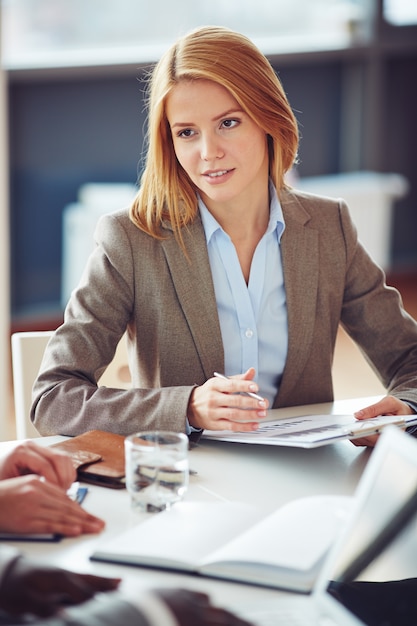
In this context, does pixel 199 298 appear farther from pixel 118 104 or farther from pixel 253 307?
pixel 118 104

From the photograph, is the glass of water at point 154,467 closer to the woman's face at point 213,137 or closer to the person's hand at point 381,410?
the person's hand at point 381,410

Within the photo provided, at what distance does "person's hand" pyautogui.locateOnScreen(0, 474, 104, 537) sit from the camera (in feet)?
4.40

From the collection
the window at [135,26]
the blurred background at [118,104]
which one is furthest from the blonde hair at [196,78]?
the window at [135,26]

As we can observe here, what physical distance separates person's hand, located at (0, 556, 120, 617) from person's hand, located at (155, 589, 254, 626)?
3.7 inches

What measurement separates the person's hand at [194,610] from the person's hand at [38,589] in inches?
3.7

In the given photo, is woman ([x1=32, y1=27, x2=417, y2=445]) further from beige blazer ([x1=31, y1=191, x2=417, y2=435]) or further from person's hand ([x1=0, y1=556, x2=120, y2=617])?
person's hand ([x1=0, y1=556, x2=120, y2=617])

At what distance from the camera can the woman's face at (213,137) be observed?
194 cm

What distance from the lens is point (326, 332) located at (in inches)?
83.4

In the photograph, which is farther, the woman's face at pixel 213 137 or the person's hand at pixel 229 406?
the woman's face at pixel 213 137

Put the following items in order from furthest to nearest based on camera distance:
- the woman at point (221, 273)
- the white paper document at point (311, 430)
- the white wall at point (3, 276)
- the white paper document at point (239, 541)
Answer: the white wall at point (3, 276), the woman at point (221, 273), the white paper document at point (311, 430), the white paper document at point (239, 541)

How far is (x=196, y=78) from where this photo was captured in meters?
1.94

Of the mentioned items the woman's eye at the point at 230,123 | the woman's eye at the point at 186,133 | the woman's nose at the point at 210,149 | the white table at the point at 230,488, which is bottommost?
the white table at the point at 230,488

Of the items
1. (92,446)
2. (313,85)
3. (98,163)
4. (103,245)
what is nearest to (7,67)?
(98,163)

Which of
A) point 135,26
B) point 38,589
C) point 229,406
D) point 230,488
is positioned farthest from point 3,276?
point 38,589
